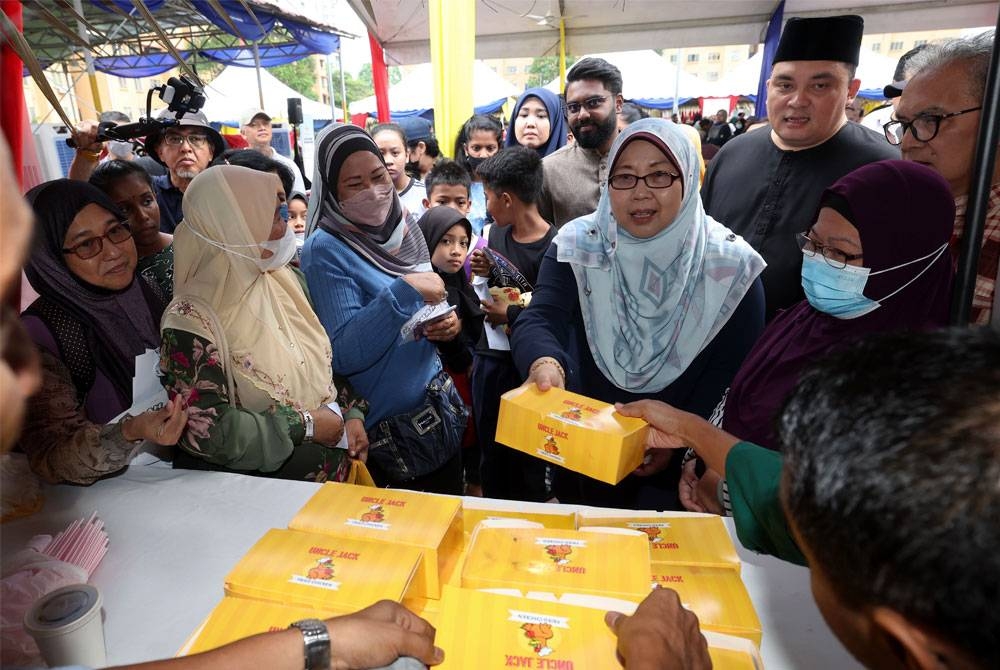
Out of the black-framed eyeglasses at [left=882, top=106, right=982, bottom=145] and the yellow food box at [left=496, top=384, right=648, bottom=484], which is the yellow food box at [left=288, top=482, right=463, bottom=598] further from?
the black-framed eyeglasses at [left=882, top=106, right=982, bottom=145]

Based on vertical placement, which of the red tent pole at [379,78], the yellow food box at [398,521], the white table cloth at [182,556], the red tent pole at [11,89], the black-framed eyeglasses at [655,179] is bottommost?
the white table cloth at [182,556]

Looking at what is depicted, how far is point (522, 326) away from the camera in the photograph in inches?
76.0

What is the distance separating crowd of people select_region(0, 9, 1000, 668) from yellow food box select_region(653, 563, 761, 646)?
0.43 ft

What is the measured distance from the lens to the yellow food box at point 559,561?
3.21 ft

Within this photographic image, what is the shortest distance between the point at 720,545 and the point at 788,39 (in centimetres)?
210

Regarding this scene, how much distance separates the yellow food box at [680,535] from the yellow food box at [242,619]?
597 mm

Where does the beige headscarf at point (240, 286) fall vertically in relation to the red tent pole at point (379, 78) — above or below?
below

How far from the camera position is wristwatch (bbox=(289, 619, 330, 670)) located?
793mm

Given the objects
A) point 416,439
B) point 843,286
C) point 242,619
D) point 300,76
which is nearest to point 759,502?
point 843,286

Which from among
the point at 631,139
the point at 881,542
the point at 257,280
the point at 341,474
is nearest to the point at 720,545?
the point at 881,542

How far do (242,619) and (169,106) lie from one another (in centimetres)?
273

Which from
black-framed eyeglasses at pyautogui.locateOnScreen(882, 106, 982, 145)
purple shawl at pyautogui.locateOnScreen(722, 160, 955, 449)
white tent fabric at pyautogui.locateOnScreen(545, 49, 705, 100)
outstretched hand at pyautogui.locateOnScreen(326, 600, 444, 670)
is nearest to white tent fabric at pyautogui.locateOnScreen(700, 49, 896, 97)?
white tent fabric at pyautogui.locateOnScreen(545, 49, 705, 100)

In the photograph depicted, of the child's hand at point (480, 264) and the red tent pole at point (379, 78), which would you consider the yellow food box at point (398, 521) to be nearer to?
the child's hand at point (480, 264)

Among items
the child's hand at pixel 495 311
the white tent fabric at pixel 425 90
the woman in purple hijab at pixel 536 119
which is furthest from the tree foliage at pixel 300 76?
the child's hand at pixel 495 311
